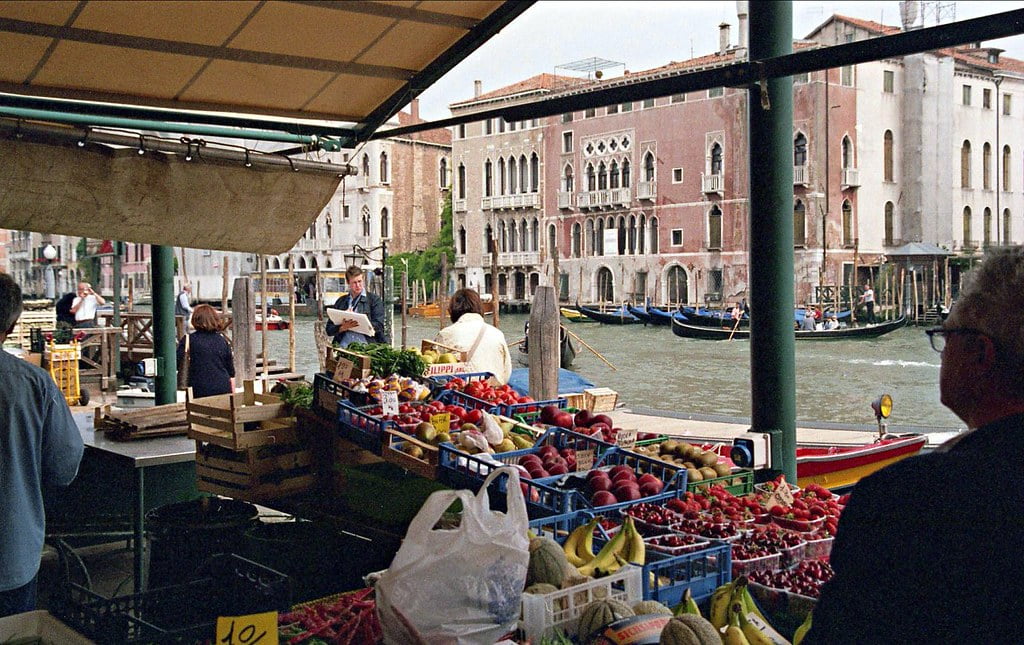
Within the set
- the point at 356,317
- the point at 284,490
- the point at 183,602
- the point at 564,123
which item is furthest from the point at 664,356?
the point at 183,602

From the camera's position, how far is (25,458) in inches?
107

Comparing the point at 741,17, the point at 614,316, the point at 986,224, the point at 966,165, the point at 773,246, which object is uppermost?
the point at 741,17

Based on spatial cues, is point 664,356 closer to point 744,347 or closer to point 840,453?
point 744,347

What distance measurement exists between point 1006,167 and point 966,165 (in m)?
3.75

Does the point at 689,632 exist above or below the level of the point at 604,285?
below

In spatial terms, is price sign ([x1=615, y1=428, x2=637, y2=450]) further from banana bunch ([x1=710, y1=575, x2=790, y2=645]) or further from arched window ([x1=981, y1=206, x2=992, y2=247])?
Answer: arched window ([x1=981, y1=206, x2=992, y2=247])

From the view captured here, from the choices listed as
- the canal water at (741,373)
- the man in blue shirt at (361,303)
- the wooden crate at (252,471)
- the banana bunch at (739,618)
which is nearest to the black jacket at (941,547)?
the banana bunch at (739,618)

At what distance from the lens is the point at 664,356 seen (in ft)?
104

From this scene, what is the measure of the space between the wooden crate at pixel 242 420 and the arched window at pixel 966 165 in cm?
4269

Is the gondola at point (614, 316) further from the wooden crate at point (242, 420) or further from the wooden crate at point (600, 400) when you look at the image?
the wooden crate at point (242, 420)

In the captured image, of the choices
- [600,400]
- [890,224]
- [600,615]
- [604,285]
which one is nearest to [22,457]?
[600,615]

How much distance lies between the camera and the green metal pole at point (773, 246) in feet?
11.2

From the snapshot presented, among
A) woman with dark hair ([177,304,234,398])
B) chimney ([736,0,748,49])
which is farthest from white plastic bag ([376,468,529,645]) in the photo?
chimney ([736,0,748,49])

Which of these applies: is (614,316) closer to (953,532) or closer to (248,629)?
(248,629)
